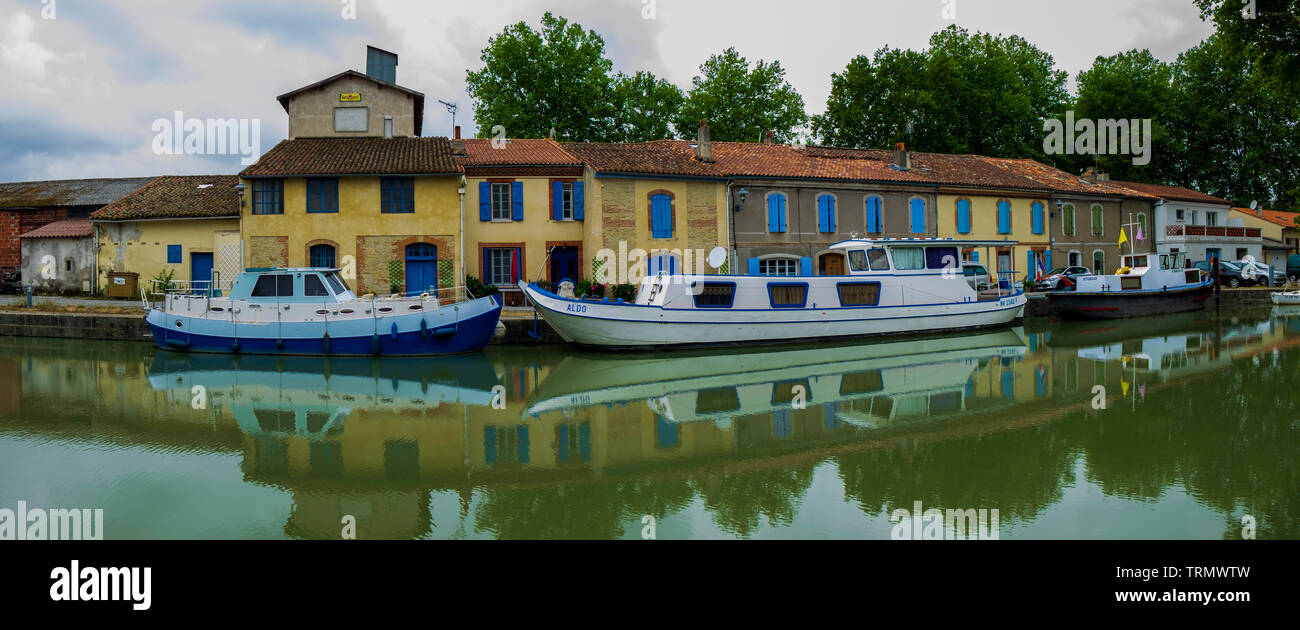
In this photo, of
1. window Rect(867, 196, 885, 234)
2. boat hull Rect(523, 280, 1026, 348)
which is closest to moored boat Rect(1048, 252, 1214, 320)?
window Rect(867, 196, 885, 234)

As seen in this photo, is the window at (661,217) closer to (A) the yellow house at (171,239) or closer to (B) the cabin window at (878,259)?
(B) the cabin window at (878,259)

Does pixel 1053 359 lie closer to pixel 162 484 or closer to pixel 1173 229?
pixel 162 484

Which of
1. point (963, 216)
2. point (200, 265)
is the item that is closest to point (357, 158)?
point (200, 265)

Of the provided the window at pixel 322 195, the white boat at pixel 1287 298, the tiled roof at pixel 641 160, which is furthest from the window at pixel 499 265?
the white boat at pixel 1287 298

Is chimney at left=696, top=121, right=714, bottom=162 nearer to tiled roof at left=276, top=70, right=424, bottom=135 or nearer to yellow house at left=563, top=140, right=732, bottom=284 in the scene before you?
yellow house at left=563, top=140, right=732, bottom=284

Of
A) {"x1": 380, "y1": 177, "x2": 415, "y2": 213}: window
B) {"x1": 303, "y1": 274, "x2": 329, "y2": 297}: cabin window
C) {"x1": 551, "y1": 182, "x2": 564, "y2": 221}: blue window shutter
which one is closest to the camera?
{"x1": 303, "y1": 274, "x2": 329, "y2": 297}: cabin window

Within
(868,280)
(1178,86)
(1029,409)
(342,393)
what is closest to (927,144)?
(1178,86)

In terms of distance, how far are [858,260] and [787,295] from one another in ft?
9.34

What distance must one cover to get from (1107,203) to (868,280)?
18361 millimetres

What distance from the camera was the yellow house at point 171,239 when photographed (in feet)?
75.9

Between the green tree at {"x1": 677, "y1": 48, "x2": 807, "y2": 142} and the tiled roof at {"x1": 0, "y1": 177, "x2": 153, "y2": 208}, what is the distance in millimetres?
23564

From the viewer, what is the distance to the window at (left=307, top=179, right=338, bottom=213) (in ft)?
71.1

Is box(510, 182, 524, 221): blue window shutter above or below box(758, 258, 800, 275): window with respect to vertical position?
above
